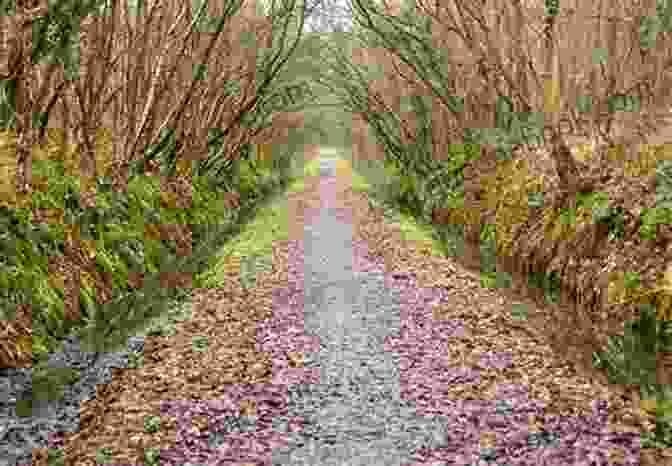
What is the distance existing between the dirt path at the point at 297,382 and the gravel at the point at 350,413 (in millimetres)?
35

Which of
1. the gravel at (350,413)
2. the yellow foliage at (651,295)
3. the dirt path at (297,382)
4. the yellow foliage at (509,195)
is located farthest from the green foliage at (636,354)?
the yellow foliage at (509,195)

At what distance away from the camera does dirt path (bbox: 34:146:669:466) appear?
8.87 metres

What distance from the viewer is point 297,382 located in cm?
1104

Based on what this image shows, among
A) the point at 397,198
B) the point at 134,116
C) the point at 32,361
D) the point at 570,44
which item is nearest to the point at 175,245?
the point at 134,116

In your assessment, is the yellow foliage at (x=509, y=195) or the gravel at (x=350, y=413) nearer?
the gravel at (x=350, y=413)

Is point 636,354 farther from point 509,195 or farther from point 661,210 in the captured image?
point 509,195

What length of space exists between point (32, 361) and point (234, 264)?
769 centimetres

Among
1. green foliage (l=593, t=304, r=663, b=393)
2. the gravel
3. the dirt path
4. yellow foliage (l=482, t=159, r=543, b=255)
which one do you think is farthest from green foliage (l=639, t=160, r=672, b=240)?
yellow foliage (l=482, t=159, r=543, b=255)

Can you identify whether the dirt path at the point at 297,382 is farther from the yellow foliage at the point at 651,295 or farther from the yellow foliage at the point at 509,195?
the yellow foliage at the point at 509,195

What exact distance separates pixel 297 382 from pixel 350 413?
4.27 ft

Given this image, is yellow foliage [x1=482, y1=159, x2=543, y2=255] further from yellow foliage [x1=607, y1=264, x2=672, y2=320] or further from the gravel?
the gravel

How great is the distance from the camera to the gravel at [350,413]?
8641 millimetres

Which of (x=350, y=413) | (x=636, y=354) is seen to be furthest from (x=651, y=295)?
(x=350, y=413)

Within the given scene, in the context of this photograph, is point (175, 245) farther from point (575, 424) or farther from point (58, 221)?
point (575, 424)
